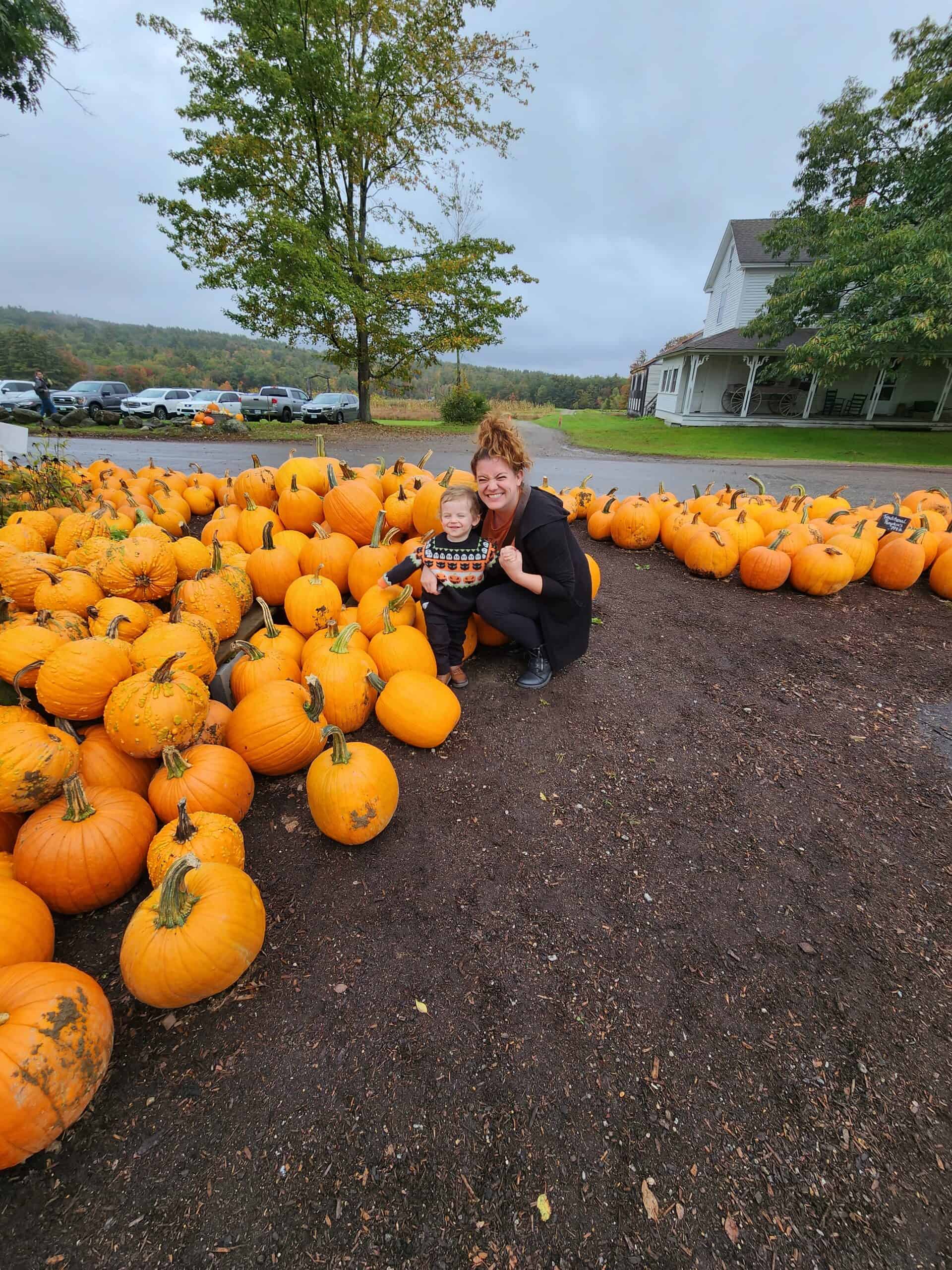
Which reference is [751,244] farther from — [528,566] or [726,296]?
[528,566]

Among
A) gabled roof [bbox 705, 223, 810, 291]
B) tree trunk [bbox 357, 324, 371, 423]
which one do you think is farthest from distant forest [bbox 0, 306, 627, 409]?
gabled roof [bbox 705, 223, 810, 291]

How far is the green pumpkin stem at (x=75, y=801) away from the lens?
6.00 ft

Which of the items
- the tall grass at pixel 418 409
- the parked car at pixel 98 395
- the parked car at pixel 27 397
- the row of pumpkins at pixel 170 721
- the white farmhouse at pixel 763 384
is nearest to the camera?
the row of pumpkins at pixel 170 721

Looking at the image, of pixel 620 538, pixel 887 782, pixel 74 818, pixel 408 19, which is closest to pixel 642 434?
pixel 408 19

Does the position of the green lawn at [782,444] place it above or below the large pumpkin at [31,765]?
above

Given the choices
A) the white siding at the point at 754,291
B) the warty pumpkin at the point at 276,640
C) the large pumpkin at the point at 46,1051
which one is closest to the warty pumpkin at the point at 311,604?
the warty pumpkin at the point at 276,640

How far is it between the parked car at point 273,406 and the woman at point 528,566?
27864 millimetres

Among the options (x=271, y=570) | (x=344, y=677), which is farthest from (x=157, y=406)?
(x=344, y=677)

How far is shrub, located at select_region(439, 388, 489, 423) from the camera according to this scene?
27.5m

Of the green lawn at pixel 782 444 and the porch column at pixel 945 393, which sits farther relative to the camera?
the porch column at pixel 945 393

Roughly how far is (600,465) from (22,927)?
1412cm

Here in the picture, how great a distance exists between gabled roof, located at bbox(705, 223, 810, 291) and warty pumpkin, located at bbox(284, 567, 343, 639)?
29.5 meters

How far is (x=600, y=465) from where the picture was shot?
13.8m

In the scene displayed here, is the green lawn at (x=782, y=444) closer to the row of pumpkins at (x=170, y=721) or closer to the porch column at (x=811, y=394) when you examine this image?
the porch column at (x=811, y=394)
